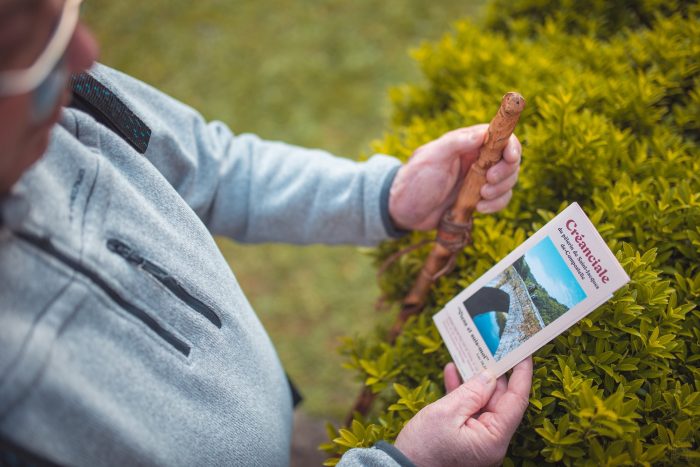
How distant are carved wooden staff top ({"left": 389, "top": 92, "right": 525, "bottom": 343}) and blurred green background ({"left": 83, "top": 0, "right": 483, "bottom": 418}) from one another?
165 centimetres

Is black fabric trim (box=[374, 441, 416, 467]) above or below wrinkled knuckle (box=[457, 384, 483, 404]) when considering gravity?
below

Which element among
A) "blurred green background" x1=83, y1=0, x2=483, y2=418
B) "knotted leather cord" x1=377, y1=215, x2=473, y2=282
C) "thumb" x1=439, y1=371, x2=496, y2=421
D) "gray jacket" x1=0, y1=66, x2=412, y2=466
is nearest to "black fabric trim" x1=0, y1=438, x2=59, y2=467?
"gray jacket" x1=0, y1=66, x2=412, y2=466

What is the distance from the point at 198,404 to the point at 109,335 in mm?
243

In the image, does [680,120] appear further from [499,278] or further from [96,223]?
[96,223]

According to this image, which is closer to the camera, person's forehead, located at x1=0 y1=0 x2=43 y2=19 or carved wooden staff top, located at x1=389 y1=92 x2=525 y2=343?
person's forehead, located at x1=0 y1=0 x2=43 y2=19

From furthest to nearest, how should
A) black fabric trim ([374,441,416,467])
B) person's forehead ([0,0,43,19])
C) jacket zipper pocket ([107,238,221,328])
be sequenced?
black fabric trim ([374,441,416,467]) < jacket zipper pocket ([107,238,221,328]) < person's forehead ([0,0,43,19])

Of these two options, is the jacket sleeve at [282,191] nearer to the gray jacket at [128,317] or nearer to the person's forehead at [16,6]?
the gray jacket at [128,317]

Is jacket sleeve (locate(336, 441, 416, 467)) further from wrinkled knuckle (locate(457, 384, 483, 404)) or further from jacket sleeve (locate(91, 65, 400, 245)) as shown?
jacket sleeve (locate(91, 65, 400, 245))

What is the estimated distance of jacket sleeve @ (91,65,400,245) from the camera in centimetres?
157

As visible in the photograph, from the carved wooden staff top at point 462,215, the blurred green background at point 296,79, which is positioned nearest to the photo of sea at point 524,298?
the carved wooden staff top at point 462,215

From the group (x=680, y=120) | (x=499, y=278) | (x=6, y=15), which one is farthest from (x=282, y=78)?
(x=6, y=15)

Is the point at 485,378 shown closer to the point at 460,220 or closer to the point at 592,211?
the point at 460,220

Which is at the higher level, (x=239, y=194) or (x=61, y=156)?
(x=239, y=194)

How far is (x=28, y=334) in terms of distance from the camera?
2.67 feet
